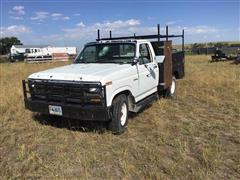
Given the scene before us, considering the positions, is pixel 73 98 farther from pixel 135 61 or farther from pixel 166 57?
pixel 166 57

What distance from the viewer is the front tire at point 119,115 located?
5461mm

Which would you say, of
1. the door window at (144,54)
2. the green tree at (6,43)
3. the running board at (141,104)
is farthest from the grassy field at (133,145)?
the green tree at (6,43)

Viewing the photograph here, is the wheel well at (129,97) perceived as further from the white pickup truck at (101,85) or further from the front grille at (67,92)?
the front grille at (67,92)

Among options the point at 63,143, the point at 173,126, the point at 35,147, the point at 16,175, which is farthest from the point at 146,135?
the point at 16,175

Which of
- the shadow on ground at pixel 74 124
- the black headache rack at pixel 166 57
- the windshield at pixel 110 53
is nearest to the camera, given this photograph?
the shadow on ground at pixel 74 124

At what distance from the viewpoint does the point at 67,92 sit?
214 inches

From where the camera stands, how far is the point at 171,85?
885 centimetres

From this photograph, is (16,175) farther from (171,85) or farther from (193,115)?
(171,85)

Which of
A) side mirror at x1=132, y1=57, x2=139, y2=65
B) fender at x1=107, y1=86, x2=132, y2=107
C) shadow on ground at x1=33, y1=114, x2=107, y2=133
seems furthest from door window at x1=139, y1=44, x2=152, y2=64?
shadow on ground at x1=33, y1=114, x2=107, y2=133

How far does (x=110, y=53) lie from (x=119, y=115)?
6.08ft

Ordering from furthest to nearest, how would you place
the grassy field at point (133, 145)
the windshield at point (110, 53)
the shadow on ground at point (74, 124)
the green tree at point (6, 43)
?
the green tree at point (6, 43), the windshield at point (110, 53), the shadow on ground at point (74, 124), the grassy field at point (133, 145)

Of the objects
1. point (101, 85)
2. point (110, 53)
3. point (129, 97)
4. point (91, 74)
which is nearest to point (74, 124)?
point (129, 97)

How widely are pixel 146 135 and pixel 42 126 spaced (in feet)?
7.71

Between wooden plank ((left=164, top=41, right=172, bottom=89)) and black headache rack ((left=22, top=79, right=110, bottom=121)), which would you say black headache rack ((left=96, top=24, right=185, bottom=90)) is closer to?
wooden plank ((left=164, top=41, right=172, bottom=89))
